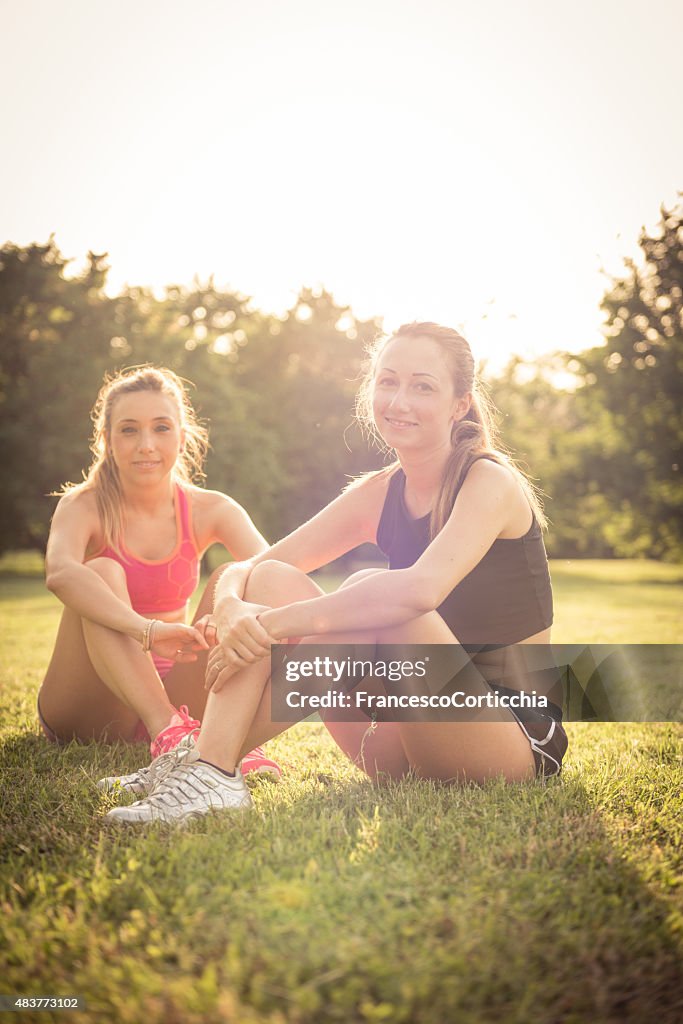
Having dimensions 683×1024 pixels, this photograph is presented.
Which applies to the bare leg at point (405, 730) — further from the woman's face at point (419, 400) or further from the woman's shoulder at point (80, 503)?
the woman's shoulder at point (80, 503)

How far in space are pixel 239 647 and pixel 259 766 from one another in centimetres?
86

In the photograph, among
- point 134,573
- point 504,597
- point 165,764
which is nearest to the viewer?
point 165,764

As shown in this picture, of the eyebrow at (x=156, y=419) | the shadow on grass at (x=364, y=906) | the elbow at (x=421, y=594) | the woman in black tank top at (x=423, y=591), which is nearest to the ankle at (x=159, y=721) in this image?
the shadow on grass at (x=364, y=906)

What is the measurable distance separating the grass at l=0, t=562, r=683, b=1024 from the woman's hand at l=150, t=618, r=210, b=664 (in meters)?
0.56

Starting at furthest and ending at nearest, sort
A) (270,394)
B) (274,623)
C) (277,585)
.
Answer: (270,394) < (277,585) < (274,623)

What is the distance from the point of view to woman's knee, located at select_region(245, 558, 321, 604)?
2.93 metres

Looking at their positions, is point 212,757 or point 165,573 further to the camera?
point 165,573

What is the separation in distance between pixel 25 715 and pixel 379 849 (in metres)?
2.86

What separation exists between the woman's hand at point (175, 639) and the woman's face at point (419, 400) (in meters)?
1.10

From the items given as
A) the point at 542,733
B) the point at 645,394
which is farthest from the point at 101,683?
the point at 645,394

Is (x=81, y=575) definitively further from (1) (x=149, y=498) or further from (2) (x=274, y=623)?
(2) (x=274, y=623)

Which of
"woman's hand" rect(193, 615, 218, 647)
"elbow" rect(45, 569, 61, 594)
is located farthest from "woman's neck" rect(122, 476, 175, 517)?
"woman's hand" rect(193, 615, 218, 647)

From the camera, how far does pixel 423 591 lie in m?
2.65

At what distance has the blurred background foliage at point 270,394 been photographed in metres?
22.1
